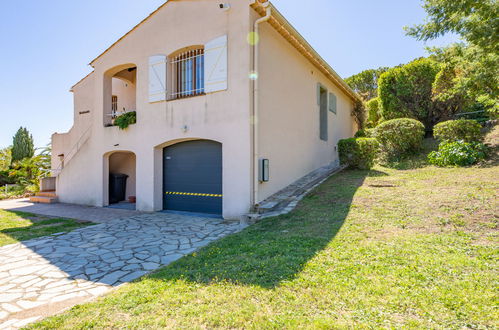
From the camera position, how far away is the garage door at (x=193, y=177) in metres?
7.57

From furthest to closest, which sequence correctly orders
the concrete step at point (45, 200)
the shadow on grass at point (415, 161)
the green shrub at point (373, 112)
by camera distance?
the green shrub at point (373, 112) < the concrete step at point (45, 200) < the shadow on grass at point (415, 161)

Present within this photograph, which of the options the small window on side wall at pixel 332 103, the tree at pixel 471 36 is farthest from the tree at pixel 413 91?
the tree at pixel 471 36

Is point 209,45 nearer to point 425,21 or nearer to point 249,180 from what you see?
point 249,180

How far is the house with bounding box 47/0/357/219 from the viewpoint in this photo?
6.70 m

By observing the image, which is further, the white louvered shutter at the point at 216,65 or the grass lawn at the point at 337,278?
the white louvered shutter at the point at 216,65

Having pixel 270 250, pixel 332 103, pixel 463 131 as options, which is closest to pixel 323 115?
pixel 332 103

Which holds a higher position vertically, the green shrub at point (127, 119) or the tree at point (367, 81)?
the tree at point (367, 81)

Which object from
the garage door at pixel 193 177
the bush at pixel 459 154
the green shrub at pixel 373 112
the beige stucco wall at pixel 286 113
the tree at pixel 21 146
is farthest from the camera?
the tree at pixel 21 146

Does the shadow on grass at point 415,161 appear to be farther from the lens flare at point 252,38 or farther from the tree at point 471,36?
the lens flare at point 252,38

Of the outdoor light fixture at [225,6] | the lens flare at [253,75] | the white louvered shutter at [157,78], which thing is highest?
the outdoor light fixture at [225,6]

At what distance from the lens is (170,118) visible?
26.2 ft

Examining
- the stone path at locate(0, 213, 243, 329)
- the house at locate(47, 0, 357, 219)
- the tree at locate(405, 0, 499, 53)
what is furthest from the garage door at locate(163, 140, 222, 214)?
the tree at locate(405, 0, 499, 53)

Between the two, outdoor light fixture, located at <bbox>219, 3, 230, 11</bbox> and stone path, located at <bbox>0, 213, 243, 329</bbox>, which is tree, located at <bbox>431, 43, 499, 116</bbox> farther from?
stone path, located at <bbox>0, 213, 243, 329</bbox>

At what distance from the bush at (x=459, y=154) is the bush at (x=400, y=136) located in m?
→ 1.17
